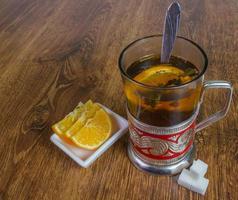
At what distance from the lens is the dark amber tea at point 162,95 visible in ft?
1.61

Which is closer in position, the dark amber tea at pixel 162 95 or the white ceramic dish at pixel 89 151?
the dark amber tea at pixel 162 95

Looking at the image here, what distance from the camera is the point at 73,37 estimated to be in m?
0.97

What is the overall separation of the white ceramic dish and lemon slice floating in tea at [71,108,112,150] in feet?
0.04

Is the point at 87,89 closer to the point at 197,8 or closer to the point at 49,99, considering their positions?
the point at 49,99

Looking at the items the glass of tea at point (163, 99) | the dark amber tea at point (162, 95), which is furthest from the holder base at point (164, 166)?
the dark amber tea at point (162, 95)

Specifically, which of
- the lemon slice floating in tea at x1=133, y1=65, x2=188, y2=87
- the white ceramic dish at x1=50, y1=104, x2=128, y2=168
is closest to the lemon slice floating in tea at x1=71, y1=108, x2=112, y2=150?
the white ceramic dish at x1=50, y1=104, x2=128, y2=168

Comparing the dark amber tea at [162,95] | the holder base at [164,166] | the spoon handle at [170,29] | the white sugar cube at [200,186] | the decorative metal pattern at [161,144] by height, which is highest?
the spoon handle at [170,29]

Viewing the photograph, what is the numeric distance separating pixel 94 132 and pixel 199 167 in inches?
8.2

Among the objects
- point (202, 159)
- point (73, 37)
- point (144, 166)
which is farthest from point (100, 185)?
point (73, 37)

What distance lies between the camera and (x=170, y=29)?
53 cm

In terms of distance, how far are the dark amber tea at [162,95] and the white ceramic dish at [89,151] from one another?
0.11m

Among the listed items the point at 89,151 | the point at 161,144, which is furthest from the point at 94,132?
the point at 161,144

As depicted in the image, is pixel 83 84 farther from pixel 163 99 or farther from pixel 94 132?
pixel 163 99

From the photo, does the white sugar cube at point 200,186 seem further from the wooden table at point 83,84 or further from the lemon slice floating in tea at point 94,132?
the lemon slice floating in tea at point 94,132
